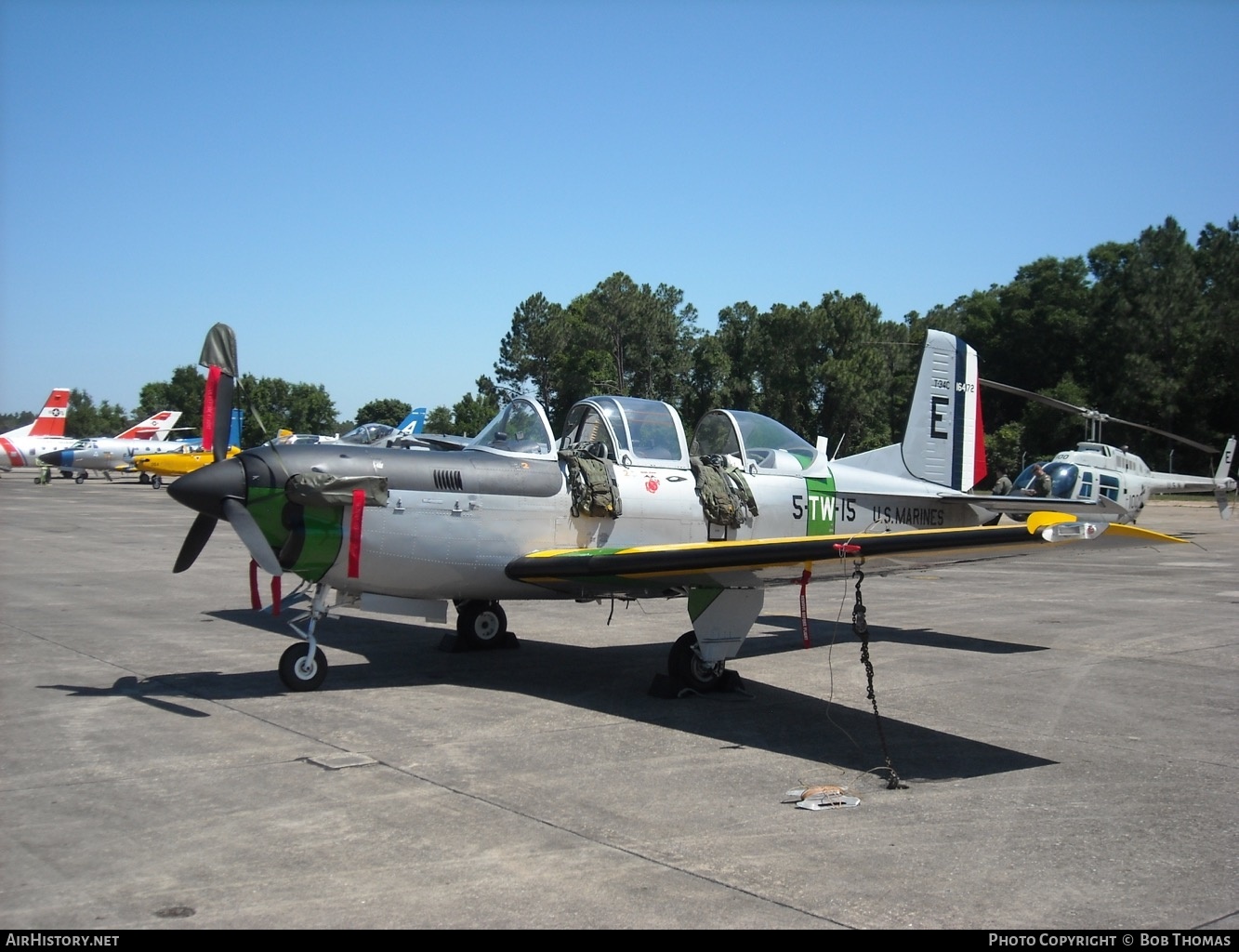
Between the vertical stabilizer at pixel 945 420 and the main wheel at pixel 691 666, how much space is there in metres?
4.99

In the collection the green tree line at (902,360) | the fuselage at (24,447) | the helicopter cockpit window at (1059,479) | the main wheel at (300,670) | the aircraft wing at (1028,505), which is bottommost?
the main wheel at (300,670)

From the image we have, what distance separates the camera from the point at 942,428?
12578mm

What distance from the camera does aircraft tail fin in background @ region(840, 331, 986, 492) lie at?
1238cm

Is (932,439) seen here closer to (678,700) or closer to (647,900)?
(678,700)

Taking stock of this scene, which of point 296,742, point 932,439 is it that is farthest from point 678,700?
point 932,439

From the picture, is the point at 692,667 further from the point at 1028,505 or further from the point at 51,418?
the point at 51,418

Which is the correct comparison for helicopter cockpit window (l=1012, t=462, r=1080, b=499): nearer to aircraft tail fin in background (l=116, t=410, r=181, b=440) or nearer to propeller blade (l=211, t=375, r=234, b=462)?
propeller blade (l=211, t=375, r=234, b=462)

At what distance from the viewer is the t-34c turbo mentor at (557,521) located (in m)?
7.73

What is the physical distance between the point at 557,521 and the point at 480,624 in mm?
1893

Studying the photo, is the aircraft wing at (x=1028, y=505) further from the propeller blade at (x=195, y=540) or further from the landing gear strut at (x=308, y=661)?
the propeller blade at (x=195, y=540)

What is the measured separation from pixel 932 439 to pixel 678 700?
574 centimetres

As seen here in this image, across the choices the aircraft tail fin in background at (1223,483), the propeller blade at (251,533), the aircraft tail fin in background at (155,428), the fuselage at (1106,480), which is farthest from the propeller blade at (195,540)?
the aircraft tail fin in background at (155,428)

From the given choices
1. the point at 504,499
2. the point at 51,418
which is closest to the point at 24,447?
the point at 51,418
